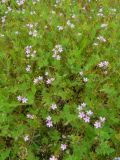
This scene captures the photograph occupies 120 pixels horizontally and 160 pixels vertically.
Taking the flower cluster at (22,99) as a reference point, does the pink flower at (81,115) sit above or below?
below

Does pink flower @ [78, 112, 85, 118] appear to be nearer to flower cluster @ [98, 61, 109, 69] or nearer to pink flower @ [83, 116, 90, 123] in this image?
pink flower @ [83, 116, 90, 123]

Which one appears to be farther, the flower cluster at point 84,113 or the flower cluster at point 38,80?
the flower cluster at point 38,80

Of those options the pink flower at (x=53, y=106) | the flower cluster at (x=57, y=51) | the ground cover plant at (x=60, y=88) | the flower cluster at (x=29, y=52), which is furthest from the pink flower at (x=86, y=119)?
the flower cluster at (x=29, y=52)

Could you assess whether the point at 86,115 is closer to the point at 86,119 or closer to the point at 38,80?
the point at 86,119

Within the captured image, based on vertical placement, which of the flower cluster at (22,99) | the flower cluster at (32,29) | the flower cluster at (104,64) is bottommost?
the flower cluster at (22,99)

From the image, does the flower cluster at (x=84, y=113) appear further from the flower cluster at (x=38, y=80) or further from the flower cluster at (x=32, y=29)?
the flower cluster at (x=32, y=29)

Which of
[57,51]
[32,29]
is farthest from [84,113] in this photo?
[32,29]

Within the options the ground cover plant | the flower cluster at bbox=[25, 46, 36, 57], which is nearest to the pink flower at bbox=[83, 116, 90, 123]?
the ground cover plant

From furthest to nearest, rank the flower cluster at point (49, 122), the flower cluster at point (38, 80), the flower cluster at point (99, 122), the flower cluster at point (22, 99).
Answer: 1. the flower cluster at point (38, 80)
2. the flower cluster at point (22, 99)
3. the flower cluster at point (49, 122)
4. the flower cluster at point (99, 122)

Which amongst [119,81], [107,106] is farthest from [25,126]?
[119,81]

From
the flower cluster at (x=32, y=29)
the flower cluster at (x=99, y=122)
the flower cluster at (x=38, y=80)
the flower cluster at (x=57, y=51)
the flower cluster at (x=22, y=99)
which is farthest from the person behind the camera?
the flower cluster at (x=32, y=29)
